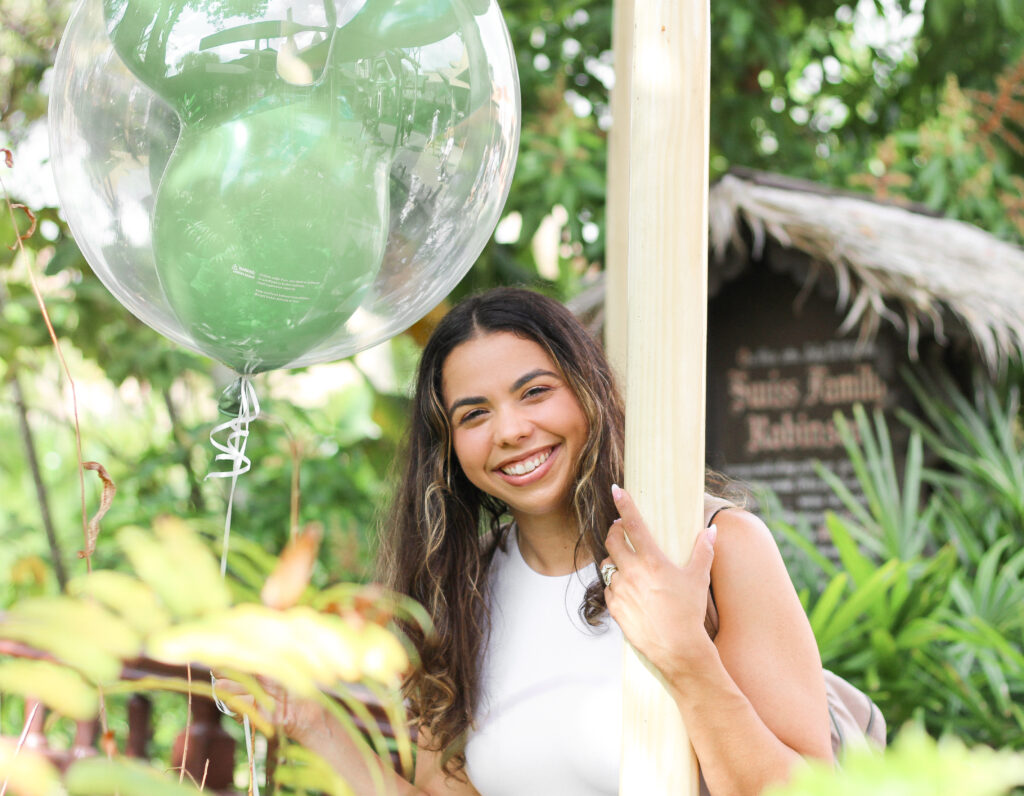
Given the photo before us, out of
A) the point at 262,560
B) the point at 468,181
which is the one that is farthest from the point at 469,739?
the point at 262,560

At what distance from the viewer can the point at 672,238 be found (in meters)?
1.02

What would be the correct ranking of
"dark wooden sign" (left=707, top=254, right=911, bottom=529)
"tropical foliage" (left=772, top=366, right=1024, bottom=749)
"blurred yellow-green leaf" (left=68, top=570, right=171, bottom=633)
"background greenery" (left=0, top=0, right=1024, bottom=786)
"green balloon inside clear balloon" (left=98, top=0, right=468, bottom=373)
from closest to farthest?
"blurred yellow-green leaf" (left=68, top=570, right=171, bottom=633) → "green balloon inside clear balloon" (left=98, top=0, right=468, bottom=373) → "tropical foliage" (left=772, top=366, right=1024, bottom=749) → "background greenery" (left=0, top=0, right=1024, bottom=786) → "dark wooden sign" (left=707, top=254, right=911, bottom=529)

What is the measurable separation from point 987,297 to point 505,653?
306cm

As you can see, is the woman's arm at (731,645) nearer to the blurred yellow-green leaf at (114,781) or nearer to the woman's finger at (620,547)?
the woman's finger at (620,547)

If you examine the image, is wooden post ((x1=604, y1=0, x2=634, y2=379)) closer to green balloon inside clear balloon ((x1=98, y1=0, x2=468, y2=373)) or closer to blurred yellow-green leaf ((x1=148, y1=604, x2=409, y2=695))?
green balloon inside clear balloon ((x1=98, y1=0, x2=468, y2=373))

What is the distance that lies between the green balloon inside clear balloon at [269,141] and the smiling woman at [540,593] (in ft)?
1.43

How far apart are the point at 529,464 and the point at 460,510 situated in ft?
1.10

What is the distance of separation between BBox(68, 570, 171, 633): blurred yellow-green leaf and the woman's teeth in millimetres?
960

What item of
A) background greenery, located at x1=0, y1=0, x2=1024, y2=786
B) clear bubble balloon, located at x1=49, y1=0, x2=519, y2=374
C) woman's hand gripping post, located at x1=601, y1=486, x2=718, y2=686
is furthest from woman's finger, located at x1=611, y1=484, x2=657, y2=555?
background greenery, located at x1=0, y1=0, x2=1024, y2=786

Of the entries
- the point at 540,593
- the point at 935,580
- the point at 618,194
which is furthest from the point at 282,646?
the point at 935,580

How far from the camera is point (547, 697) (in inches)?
61.4

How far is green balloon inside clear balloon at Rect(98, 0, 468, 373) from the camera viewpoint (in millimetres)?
974

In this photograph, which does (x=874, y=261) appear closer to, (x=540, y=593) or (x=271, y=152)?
(x=540, y=593)

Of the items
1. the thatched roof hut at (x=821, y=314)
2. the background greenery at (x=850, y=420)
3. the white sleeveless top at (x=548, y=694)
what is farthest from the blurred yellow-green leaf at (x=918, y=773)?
the thatched roof hut at (x=821, y=314)
